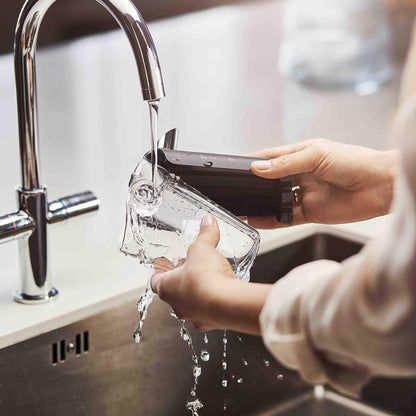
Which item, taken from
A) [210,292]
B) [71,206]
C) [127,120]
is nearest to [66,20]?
[127,120]

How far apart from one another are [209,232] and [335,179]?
256 millimetres

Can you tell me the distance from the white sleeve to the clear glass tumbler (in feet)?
4.26

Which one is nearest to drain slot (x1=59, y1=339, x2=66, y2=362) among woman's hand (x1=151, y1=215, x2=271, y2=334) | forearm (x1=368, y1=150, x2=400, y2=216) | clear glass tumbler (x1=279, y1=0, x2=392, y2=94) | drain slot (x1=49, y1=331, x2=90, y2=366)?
drain slot (x1=49, y1=331, x2=90, y2=366)

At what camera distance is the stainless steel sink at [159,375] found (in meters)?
0.95

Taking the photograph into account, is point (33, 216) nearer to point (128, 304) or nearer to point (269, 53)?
point (128, 304)

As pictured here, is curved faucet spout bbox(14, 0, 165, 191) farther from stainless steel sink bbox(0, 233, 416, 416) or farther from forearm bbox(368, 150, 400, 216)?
forearm bbox(368, 150, 400, 216)

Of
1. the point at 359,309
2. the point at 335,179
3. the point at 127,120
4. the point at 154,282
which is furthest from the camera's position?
the point at 127,120

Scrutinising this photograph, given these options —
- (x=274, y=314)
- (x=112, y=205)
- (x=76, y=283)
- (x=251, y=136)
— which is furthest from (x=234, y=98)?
(x=274, y=314)

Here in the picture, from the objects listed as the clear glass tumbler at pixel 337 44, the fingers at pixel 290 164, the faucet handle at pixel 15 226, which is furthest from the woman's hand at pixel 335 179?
the clear glass tumbler at pixel 337 44

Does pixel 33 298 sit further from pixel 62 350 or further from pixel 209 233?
pixel 209 233

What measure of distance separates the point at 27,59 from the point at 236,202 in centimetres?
25

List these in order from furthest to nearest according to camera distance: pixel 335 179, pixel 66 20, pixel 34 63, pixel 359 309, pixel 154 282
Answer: pixel 66 20, pixel 335 179, pixel 34 63, pixel 154 282, pixel 359 309

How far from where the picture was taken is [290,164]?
0.94m

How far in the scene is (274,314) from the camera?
0.60 m
